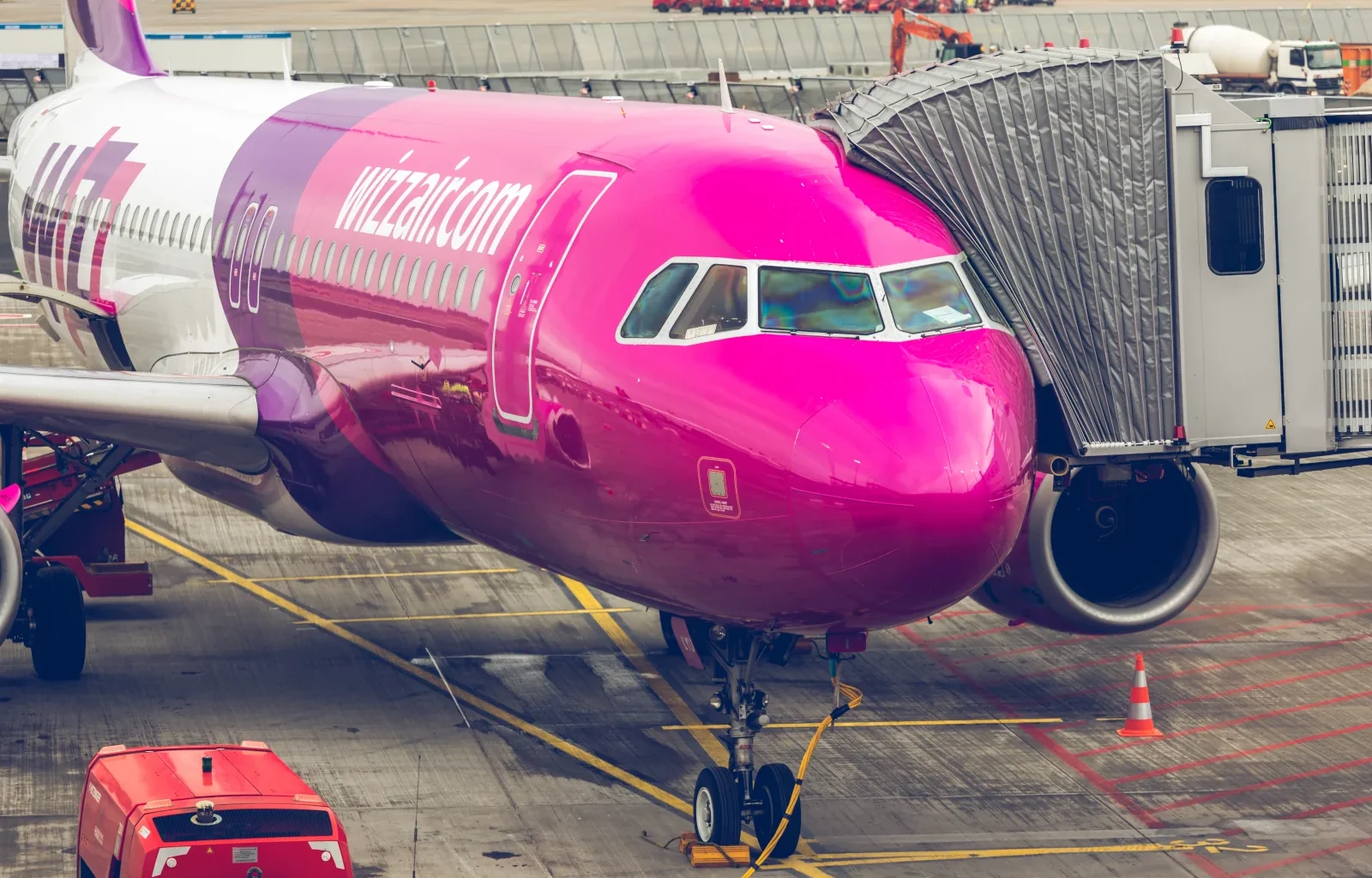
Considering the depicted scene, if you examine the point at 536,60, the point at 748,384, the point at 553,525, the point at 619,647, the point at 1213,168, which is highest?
the point at 536,60

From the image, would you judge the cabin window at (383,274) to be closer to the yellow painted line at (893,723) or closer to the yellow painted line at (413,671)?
the yellow painted line at (413,671)

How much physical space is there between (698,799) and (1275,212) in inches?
252

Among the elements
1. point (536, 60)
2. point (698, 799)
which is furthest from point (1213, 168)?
point (536, 60)

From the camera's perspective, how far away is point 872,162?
606 inches

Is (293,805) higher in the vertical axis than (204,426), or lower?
lower

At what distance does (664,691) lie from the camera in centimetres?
2114

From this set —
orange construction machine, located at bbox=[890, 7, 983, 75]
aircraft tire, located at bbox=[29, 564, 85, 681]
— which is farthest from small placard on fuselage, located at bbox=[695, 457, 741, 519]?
orange construction machine, located at bbox=[890, 7, 983, 75]

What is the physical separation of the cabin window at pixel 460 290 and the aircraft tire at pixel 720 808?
4145 mm

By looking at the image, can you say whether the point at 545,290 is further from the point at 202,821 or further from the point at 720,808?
the point at 202,821

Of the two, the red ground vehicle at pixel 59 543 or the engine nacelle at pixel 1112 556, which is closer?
the engine nacelle at pixel 1112 556

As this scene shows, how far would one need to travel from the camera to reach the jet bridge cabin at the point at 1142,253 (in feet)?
51.3

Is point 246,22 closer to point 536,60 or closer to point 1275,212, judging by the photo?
point 536,60

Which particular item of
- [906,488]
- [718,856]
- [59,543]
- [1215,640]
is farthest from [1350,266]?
[59,543]

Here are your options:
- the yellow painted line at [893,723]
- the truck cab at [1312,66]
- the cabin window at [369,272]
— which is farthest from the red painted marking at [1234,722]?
the truck cab at [1312,66]
